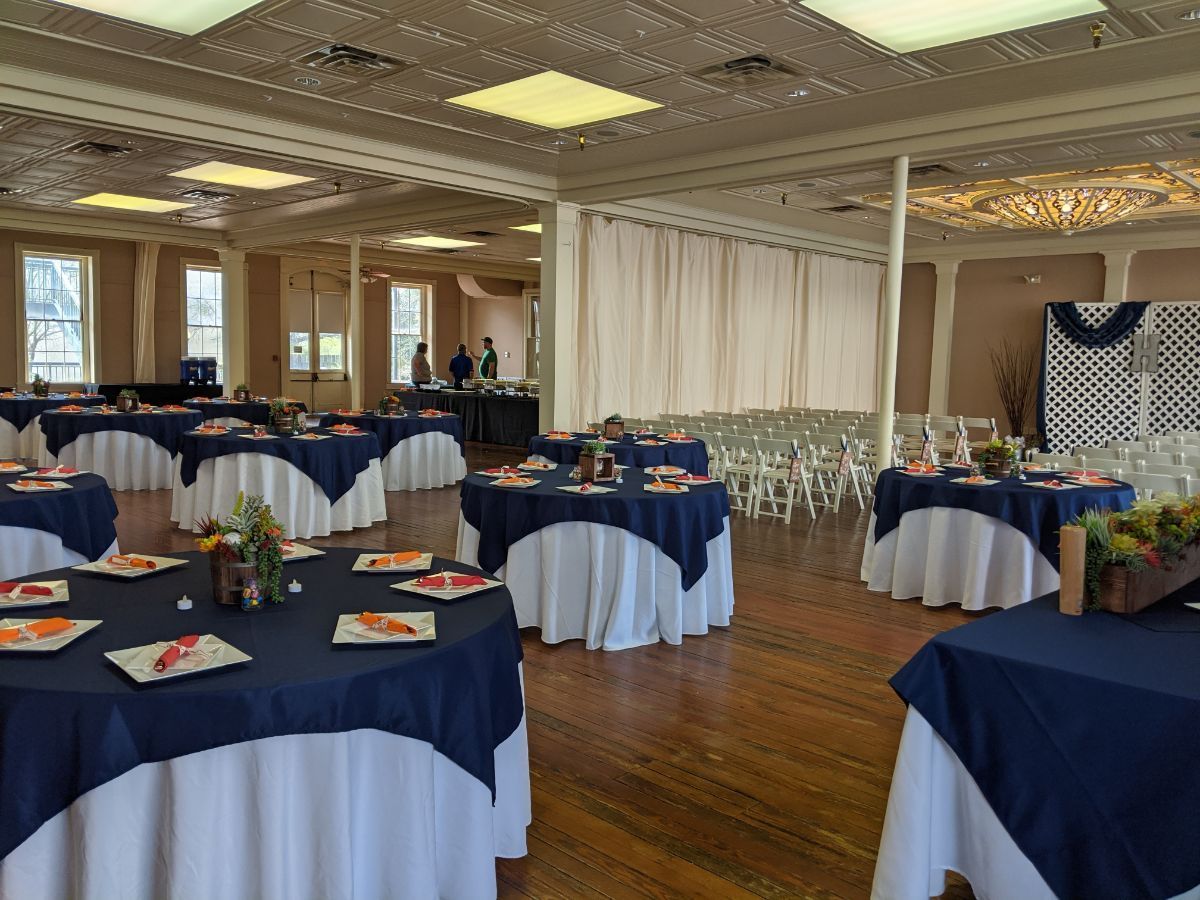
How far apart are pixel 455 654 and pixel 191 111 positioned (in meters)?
7.05

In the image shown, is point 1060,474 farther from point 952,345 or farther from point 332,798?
point 952,345

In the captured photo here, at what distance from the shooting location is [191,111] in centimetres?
780

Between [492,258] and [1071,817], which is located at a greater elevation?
[492,258]

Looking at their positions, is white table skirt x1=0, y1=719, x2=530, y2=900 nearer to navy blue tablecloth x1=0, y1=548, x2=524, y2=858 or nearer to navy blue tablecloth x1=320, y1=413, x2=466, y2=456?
navy blue tablecloth x1=0, y1=548, x2=524, y2=858

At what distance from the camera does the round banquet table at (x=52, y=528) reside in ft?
15.0

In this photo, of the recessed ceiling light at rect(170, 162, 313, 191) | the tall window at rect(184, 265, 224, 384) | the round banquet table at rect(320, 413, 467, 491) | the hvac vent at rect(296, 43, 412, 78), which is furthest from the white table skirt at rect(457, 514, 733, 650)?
the tall window at rect(184, 265, 224, 384)

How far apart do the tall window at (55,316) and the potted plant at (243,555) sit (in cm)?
1505

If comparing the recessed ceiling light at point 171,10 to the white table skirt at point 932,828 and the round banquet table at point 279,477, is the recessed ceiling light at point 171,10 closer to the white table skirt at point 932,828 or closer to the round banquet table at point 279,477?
the round banquet table at point 279,477

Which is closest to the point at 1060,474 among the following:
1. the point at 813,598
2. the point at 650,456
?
the point at 813,598

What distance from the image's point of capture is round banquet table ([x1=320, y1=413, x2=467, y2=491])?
33.0 ft

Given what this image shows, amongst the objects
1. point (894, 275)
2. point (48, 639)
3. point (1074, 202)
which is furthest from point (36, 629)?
point (1074, 202)

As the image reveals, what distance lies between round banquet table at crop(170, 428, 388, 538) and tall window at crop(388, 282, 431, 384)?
13.1m

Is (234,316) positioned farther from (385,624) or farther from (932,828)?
(932,828)

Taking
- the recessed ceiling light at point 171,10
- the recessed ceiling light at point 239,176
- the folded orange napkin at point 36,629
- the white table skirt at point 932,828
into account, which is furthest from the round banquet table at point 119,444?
the white table skirt at point 932,828
